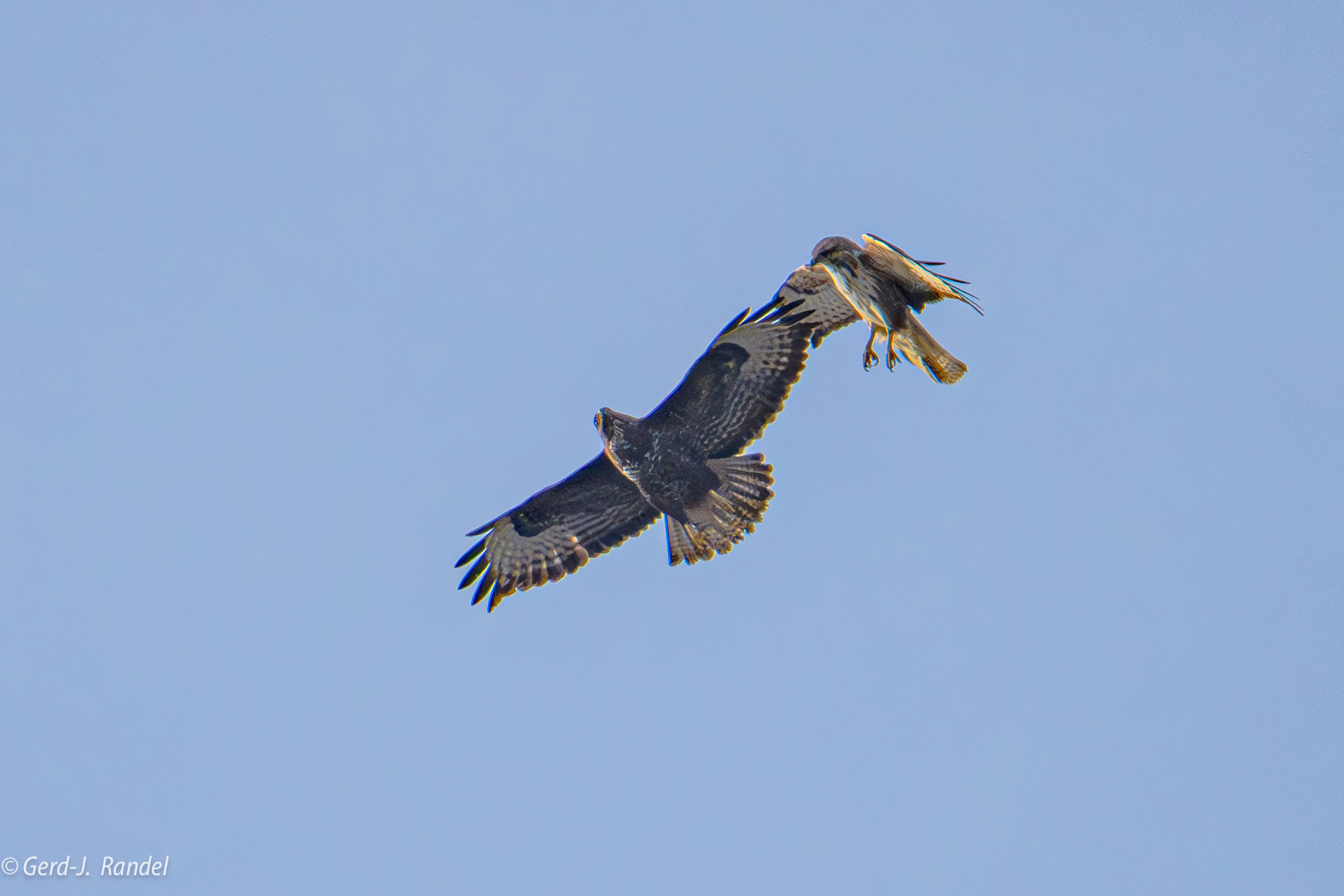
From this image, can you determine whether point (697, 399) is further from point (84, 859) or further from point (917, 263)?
point (84, 859)

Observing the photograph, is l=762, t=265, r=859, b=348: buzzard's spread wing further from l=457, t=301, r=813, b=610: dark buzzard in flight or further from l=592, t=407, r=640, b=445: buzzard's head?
l=592, t=407, r=640, b=445: buzzard's head

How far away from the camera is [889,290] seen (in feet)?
33.0

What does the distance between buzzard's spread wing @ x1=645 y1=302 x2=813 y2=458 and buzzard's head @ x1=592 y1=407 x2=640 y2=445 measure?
0.20 m

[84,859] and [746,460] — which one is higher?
[746,460]

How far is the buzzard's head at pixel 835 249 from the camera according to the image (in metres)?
9.86

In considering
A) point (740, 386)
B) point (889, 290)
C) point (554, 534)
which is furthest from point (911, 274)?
point (554, 534)

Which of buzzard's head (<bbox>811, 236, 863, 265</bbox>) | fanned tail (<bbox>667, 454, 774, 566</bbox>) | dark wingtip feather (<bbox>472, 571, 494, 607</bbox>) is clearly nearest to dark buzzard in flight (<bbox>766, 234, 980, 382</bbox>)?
buzzard's head (<bbox>811, 236, 863, 265</bbox>)

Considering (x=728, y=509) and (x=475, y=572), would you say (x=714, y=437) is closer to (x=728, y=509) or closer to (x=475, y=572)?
(x=728, y=509)

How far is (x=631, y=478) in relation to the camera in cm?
1036

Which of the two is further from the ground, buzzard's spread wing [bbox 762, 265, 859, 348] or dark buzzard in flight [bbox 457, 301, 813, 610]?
buzzard's spread wing [bbox 762, 265, 859, 348]

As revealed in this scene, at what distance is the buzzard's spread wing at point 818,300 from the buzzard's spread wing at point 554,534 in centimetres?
194

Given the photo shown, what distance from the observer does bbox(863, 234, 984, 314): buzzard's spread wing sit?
970 centimetres

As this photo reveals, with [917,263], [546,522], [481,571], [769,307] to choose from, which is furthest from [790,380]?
[481,571]

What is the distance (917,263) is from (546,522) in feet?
11.9
